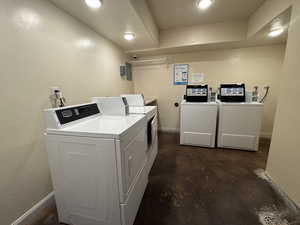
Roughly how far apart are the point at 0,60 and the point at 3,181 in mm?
983

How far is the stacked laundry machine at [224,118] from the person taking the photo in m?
2.42

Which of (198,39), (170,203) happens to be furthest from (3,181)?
(198,39)

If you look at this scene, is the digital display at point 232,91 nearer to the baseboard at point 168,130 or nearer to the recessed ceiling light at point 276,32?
the recessed ceiling light at point 276,32

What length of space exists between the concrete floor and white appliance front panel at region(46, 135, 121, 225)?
0.33 m

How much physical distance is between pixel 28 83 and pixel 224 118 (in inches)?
116

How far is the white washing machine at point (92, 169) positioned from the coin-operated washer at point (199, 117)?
1699mm

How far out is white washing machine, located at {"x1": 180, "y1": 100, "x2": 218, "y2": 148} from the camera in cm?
255

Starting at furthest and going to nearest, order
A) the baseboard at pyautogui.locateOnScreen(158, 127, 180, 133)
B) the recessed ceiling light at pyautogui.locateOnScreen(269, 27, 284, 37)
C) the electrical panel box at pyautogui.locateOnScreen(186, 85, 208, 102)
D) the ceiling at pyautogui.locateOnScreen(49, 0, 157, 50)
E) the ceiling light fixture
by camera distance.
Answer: the baseboard at pyautogui.locateOnScreen(158, 127, 180, 133)
the electrical panel box at pyautogui.locateOnScreen(186, 85, 208, 102)
the recessed ceiling light at pyautogui.locateOnScreen(269, 27, 284, 37)
the ceiling light fixture
the ceiling at pyautogui.locateOnScreen(49, 0, 157, 50)

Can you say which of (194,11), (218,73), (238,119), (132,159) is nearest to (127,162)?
(132,159)

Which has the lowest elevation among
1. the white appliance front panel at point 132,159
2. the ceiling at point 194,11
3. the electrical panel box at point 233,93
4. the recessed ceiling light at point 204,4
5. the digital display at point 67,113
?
the white appliance front panel at point 132,159

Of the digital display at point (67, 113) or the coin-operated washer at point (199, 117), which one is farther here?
the coin-operated washer at point (199, 117)

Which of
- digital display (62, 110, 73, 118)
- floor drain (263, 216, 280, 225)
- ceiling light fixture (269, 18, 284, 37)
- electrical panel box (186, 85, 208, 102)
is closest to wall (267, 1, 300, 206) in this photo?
floor drain (263, 216, 280, 225)

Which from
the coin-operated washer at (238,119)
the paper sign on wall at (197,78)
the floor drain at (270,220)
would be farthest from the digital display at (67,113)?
the paper sign on wall at (197,78)

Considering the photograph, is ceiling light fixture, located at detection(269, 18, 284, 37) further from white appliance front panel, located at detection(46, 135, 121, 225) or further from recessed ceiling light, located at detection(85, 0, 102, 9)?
white appliance front panel, located at detection(46, 135, 121, 225)
